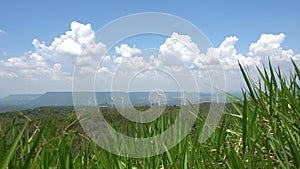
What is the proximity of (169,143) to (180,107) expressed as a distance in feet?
1.22

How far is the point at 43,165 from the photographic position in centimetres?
102

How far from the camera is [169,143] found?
1.48 m

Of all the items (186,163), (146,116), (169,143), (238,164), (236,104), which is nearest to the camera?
(238,164)

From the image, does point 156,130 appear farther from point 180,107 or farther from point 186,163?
point 186,163

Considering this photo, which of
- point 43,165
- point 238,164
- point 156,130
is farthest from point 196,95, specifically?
point 43,165

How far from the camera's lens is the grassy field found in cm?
91

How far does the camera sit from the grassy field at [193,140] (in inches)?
35.9

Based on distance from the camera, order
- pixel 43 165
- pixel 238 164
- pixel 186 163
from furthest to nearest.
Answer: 1. pixel 186 163
2. pixel 43 165
3. pixel 238 164

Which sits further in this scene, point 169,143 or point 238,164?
point 169,143

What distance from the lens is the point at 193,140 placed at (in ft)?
4.96

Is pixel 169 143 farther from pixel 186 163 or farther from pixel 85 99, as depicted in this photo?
pixel 85 99

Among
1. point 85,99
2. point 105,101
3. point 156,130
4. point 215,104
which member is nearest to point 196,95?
point 215,104

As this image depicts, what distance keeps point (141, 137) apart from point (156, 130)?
0.09 metres

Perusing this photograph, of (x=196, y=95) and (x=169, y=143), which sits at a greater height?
(x=196, y=95)
